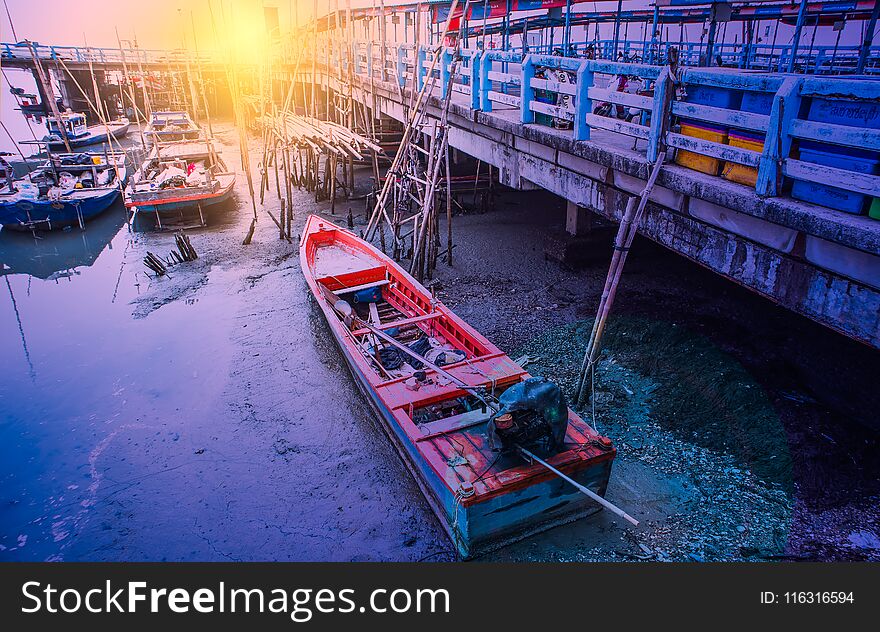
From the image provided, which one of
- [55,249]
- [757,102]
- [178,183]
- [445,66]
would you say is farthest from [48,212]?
[757,102]

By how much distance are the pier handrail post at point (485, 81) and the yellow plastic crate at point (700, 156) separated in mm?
4830

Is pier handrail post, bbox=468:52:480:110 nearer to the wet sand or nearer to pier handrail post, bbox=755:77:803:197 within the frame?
the wet sand

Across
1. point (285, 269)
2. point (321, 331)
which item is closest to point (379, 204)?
point (285, 269)

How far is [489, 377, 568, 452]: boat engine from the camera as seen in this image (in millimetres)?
5395

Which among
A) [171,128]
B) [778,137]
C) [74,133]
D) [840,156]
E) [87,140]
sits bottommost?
[87,140]

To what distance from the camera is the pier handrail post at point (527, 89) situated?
8.52 m

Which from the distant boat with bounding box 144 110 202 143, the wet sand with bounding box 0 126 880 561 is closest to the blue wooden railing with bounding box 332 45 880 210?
the wet sand with bounding box 0 126 880 561

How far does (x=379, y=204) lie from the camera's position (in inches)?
511

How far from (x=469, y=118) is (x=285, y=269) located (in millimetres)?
5650

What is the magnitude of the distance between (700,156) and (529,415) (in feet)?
11.1

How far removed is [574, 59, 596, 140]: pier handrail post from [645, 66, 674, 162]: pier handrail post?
1.30 metres

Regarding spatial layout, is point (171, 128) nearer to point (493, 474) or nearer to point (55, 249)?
point (55, 249)

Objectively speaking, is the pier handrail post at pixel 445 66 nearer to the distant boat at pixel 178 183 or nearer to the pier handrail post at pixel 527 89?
the pier handrail post at pixel 527 89

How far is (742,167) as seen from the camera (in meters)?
5.41
